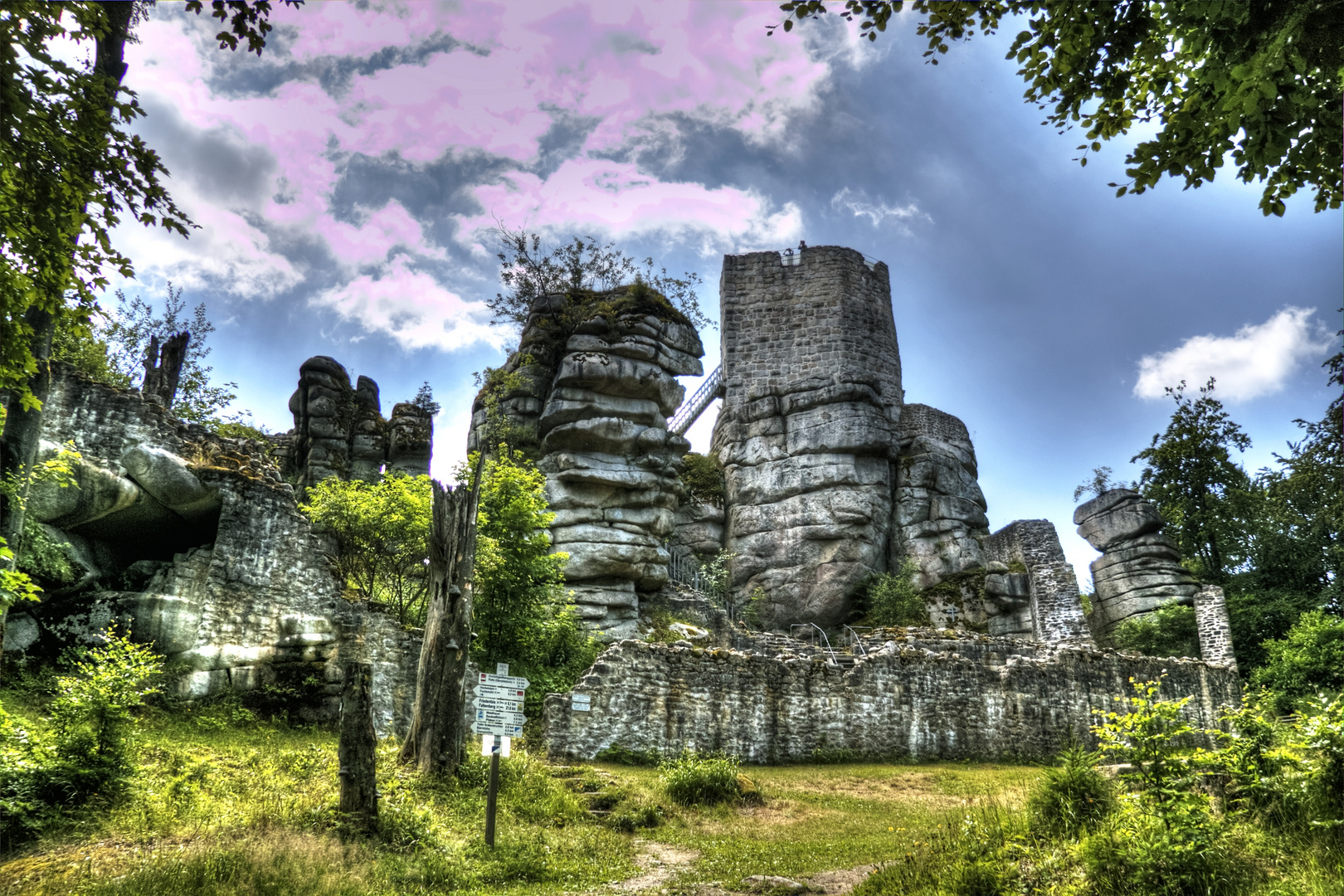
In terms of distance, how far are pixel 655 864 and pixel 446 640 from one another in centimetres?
486

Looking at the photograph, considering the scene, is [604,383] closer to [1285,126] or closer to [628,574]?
[628,574]

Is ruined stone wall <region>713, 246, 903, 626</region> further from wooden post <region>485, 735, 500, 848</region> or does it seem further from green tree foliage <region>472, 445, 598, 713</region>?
wooden post <region>485, 735, 500, 848</region>

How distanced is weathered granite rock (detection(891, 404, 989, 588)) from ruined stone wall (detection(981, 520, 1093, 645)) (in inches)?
82.5

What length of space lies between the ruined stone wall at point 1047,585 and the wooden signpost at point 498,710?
717 inches

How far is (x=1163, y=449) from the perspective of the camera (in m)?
31.1

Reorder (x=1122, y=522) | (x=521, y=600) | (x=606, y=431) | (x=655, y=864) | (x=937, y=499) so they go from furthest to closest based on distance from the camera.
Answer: (x=937, y=499), (x=1122, y=522), (x=606, y=431), (x=521, y=600), (x=655, y=864)

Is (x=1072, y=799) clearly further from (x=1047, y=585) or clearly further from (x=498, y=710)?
(x=1047, y=585)

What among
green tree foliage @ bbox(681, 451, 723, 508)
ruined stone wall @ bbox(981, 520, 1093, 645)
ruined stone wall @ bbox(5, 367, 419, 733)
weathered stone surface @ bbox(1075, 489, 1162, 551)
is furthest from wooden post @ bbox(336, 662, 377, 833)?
weathered stone surface @ bbox(1075, 489, 1162, 551)

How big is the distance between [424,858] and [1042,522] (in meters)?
23.8

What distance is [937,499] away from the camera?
31016 millimetres

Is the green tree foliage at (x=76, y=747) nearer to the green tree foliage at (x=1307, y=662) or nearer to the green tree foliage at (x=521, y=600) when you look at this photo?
the green tree foliage at (x=521, y=600)

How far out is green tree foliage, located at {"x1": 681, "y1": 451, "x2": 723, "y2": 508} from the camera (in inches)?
1254

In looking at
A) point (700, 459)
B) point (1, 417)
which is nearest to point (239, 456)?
point (1, 417)

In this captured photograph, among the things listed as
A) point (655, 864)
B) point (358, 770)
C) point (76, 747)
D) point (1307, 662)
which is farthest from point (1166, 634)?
point (76, 747)
